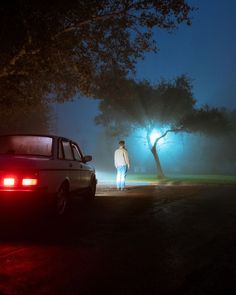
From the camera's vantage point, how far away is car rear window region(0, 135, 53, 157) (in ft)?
30.1

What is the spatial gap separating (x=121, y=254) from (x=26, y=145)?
444cm

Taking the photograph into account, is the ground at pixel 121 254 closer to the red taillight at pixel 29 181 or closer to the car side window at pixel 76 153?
the red taillight at pixel 29 181

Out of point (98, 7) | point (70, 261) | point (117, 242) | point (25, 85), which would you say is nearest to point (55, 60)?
point (98, 7)

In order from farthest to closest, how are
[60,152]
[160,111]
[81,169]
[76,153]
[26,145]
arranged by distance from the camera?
[160,111], [76,153], [81,169], [60,152], [26,145]

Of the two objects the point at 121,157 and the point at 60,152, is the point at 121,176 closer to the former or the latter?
the point at 121,157

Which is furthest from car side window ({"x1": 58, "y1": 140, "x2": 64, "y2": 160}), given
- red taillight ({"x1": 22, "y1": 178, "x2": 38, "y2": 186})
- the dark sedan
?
red taillight ({"x1": 22, "y1": 178, "x2": 38, "y2": 186})

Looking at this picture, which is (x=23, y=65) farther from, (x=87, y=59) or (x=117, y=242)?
(x=117, y=242)

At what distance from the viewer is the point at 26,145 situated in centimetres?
938

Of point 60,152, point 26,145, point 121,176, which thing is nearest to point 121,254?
point 60,152

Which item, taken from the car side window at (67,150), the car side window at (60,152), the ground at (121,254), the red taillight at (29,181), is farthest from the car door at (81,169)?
the red taillight at (29,181)

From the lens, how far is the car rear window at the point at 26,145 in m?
9.16

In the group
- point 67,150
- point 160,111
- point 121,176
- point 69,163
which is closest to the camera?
point 69,163

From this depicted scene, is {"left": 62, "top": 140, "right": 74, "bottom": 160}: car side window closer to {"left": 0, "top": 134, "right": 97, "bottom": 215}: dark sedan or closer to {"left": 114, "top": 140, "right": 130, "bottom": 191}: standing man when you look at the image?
{"left": 0, "top": 134, "right": 97, "bottom": 215}: dark sedan

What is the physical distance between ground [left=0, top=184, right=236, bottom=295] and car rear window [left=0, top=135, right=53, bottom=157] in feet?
4.68
